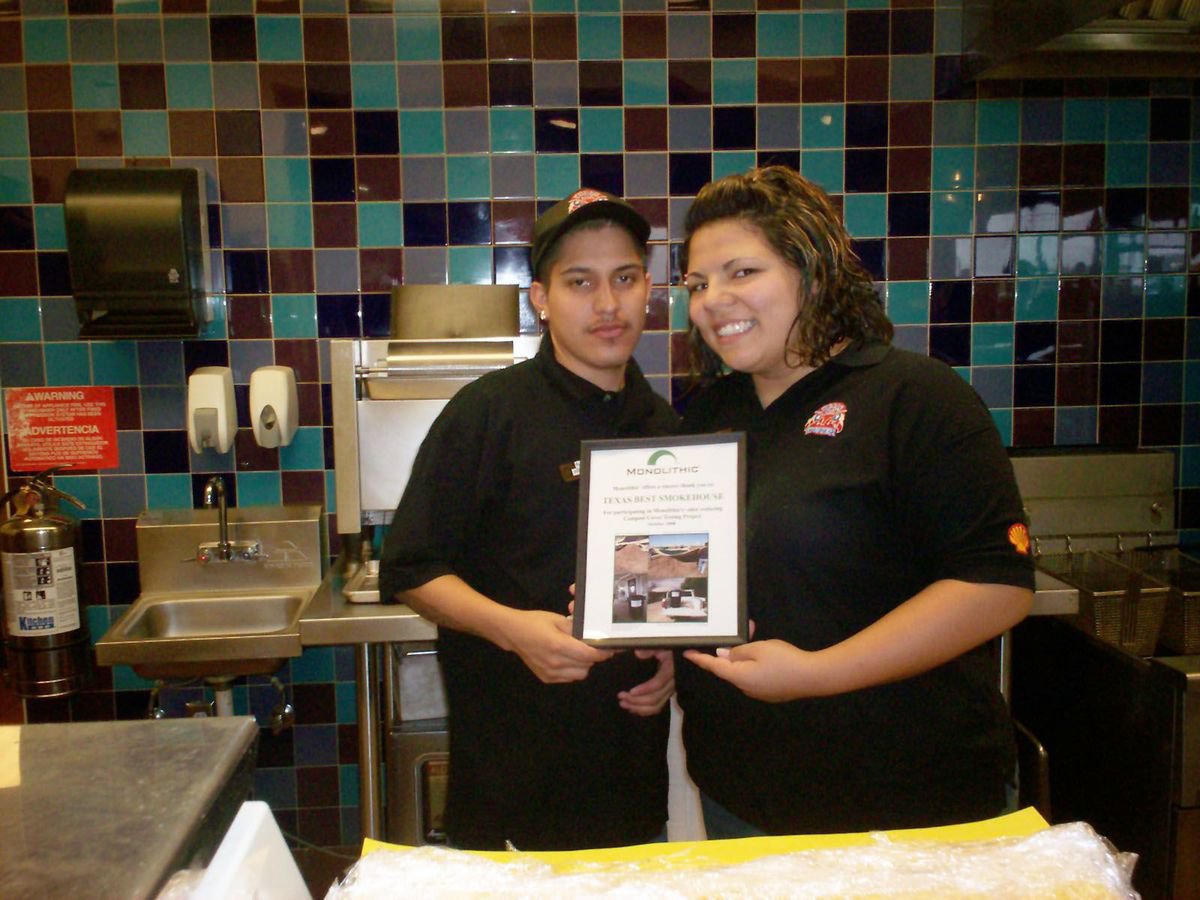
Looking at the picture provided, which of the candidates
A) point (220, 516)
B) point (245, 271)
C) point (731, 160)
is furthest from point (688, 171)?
point (220, 516)

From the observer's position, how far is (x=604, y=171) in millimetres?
2738

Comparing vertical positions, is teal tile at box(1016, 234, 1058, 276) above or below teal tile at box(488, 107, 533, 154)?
below

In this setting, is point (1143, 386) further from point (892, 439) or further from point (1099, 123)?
point (892, 439)

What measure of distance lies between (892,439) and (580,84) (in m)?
1.92

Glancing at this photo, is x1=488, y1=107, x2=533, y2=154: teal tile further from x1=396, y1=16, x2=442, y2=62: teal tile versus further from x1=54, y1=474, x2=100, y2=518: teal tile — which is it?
x1=54, y1=474, x2=100, y2=518: teal tile

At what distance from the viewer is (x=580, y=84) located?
8.89 feet

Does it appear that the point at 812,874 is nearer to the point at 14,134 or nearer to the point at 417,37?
the point at 417,37

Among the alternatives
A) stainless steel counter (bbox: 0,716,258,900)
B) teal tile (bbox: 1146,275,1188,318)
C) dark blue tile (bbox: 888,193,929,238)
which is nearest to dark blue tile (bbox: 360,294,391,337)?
dark blue tile (bbox: 888,193,929,238)

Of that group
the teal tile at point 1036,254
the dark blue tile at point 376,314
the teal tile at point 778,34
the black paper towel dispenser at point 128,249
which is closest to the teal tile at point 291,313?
the dark blue tile at point 376,314

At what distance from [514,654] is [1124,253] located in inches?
96.0

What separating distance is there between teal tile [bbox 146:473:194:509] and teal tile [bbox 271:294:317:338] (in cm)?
48

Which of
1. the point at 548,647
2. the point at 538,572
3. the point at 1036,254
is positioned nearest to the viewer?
the point at 548,647

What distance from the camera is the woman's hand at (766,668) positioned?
116 centimetres

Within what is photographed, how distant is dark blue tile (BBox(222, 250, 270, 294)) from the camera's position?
2.71 m
